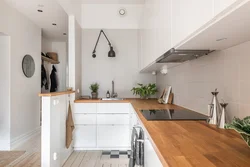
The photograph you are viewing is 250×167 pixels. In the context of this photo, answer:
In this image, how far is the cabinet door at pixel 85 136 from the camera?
3506 mm

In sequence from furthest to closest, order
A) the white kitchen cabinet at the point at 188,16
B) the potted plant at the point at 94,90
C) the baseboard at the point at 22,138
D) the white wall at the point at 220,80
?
1. the potted plant at the point at 94,90
2. the baseboard at the point at 22,138
3. the white wall at the point at 220,80
4. the white kitchen cabinet at the point at 188,16

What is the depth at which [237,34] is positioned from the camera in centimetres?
111

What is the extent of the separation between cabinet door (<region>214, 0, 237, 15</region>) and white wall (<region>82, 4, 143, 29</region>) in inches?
141

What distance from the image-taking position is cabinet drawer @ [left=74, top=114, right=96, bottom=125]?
11.5 feet

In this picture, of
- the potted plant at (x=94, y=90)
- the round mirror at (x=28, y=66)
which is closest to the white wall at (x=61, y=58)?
the round mirror at (x=28, y=66)

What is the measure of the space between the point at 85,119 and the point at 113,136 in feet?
1.85

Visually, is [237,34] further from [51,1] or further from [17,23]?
[17,23]

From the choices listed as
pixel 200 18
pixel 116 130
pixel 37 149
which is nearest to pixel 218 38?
pixel 200 18

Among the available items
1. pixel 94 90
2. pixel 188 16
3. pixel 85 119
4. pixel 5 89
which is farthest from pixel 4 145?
pixel 188 16

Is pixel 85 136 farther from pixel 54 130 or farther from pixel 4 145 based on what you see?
pixel 4 145

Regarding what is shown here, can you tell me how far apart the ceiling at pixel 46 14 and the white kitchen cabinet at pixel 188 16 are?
247 centimetres

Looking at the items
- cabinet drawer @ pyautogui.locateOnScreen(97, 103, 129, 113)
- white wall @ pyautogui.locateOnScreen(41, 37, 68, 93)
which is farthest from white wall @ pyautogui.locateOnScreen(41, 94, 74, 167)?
white wall @ pyautogui.locateOnScreen(41, 37, 68, 93)

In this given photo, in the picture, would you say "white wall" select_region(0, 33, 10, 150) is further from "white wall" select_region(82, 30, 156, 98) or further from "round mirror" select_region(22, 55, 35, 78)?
"white wall" select_region(82, 30, 156, 98)

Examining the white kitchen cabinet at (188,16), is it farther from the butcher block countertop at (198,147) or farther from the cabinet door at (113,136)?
the cabinet door at (113,136)
